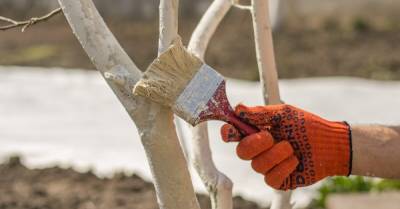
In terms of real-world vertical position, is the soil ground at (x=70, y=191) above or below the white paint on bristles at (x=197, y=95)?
below

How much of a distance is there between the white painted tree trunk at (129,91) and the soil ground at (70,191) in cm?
180

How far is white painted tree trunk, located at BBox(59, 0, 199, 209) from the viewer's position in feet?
7.12

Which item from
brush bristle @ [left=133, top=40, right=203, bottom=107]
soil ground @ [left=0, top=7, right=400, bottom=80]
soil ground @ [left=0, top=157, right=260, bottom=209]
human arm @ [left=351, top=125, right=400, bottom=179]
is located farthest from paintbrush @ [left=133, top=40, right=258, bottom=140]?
soil ground @ [left=0, top=7, right=400, bottom=80]

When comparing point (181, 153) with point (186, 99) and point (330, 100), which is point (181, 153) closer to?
point (186, 99)

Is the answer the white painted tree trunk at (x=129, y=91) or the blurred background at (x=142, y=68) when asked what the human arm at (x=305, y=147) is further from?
the blurred background at (x=142, y=68)

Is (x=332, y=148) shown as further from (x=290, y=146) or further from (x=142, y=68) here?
(x=142, y=68)

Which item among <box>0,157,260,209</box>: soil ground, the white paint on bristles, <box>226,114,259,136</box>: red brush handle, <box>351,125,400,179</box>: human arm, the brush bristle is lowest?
<box>0,157,260,209</box>: soil ground

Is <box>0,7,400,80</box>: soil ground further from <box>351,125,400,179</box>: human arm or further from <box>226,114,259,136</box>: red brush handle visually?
<box>226,114,259,136</box>: red brush handle

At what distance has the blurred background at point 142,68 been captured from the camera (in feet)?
14.4

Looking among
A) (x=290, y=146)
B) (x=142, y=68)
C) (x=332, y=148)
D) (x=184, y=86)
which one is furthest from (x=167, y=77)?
(x=142, y=68)

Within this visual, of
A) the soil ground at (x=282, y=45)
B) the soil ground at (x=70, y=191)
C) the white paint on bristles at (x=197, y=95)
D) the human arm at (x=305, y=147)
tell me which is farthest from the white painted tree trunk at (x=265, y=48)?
the soil ground at (x=282, y=45)

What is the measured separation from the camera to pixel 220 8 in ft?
8.82

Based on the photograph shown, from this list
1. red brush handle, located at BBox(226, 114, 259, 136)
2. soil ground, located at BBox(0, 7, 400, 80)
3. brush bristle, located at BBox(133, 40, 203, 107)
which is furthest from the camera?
soil ground, located at BBox(0, 7, 400, 80)

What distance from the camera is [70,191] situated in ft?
14.2
